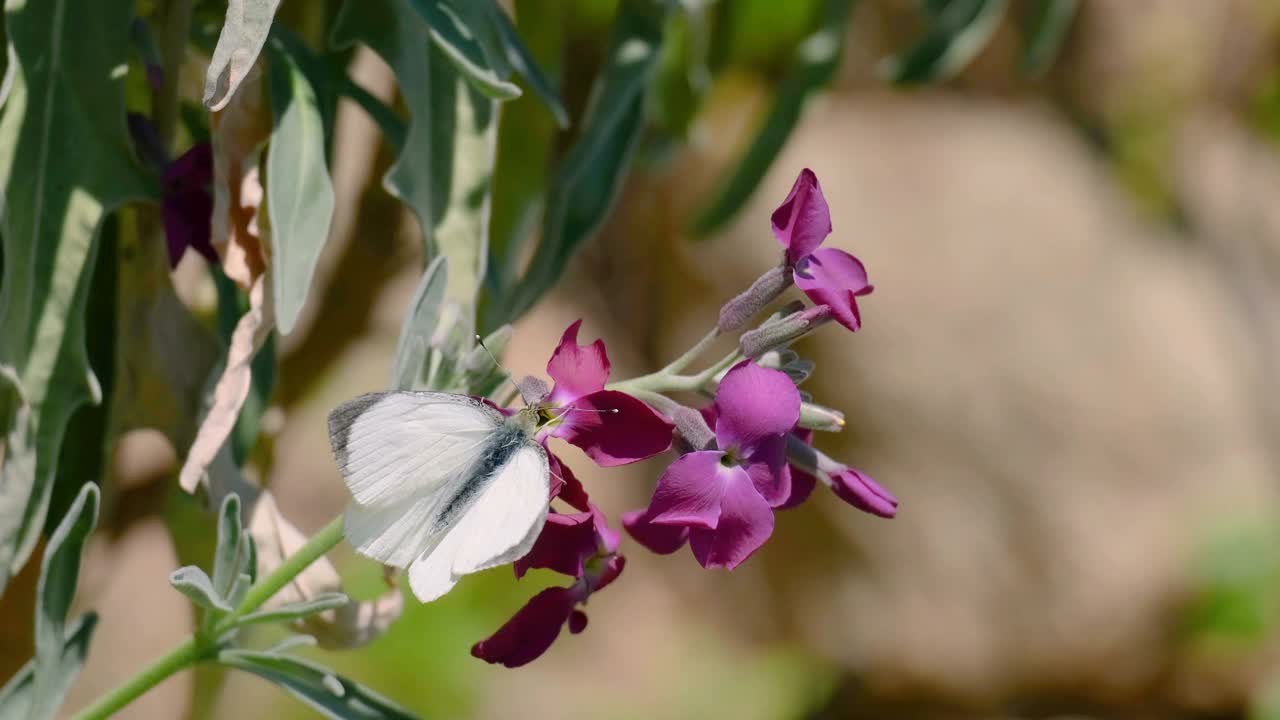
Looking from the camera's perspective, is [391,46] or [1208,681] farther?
[1208,681]

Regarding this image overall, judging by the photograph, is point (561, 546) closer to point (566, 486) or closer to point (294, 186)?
point (566, 486)

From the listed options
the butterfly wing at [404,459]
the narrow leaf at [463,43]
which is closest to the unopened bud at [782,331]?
the butterfly wing at [404,459]

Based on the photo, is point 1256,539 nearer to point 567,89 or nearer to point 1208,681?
point 1208,681

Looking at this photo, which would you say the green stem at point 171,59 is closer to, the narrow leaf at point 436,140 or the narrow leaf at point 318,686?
the narrow leaf at point 436,140

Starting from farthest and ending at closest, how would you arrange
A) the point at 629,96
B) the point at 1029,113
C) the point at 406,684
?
the point at 1029,113 → the point at 406,684 → the point at 629,96

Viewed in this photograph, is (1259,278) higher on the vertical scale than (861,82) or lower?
lower

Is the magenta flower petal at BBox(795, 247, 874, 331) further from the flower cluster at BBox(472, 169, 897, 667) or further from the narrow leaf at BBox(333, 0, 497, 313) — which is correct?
the narrow leaf at BBox(333, 0, 497, 313)

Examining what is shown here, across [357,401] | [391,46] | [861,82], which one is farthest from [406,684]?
[357,401]

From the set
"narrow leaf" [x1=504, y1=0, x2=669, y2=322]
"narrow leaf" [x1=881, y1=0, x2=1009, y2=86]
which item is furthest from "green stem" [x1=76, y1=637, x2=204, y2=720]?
"narrow leaf" [x1=881, y1=0, x2=1009, y2=86]

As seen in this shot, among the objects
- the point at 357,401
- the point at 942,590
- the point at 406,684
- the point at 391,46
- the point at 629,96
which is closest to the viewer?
the point at 357,401

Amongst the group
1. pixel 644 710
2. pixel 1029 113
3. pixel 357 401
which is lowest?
pixel 644 710
